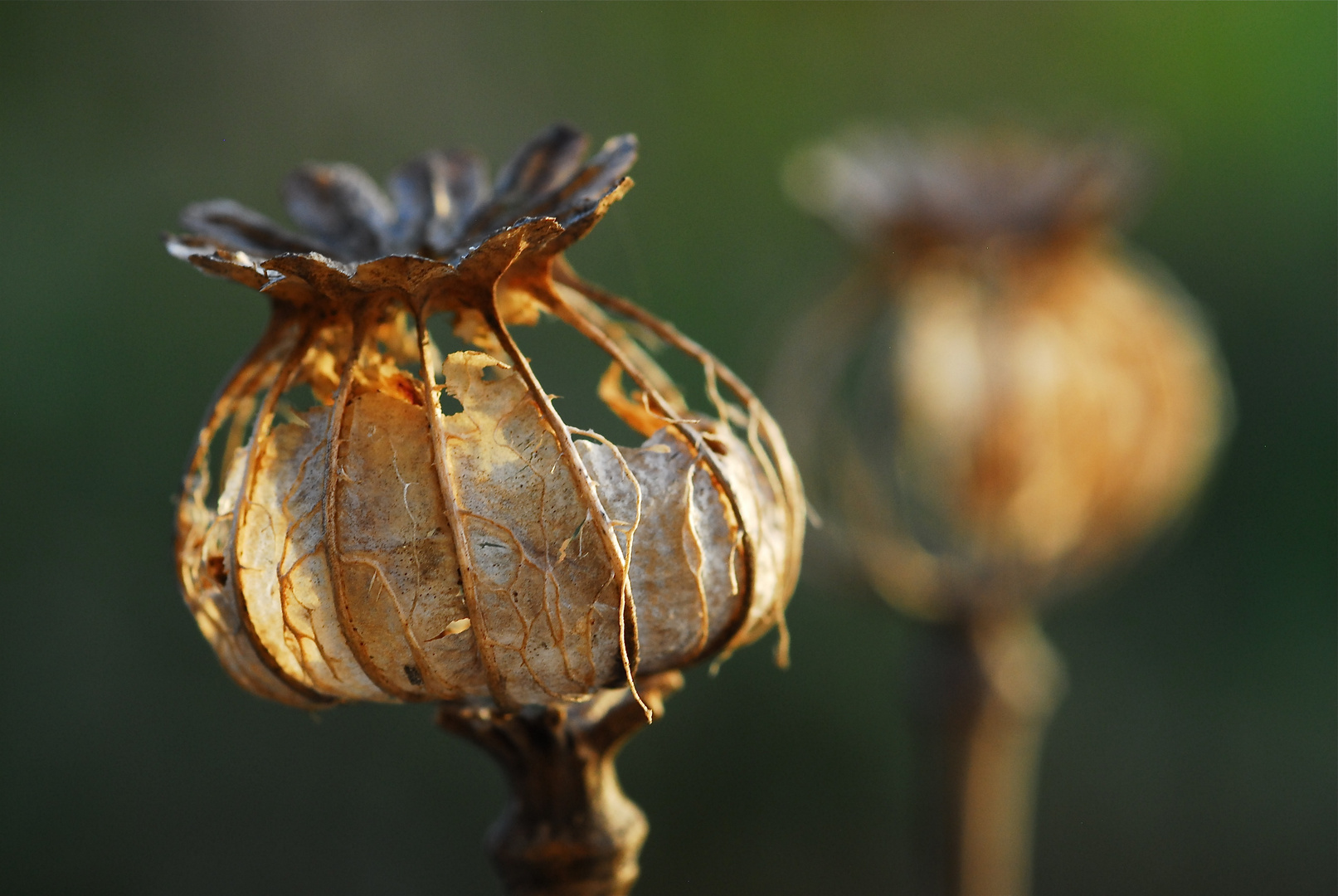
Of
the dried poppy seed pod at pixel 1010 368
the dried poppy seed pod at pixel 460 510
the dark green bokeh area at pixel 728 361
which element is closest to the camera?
the dried poppy seed pod at pixel 460 510

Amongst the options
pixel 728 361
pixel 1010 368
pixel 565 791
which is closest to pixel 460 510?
pixel 565 791

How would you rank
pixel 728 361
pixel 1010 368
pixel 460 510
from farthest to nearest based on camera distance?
pixel 728 361 → pixel 1010 368 → pixel 460 510

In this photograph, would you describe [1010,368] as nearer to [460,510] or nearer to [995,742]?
[995,742]

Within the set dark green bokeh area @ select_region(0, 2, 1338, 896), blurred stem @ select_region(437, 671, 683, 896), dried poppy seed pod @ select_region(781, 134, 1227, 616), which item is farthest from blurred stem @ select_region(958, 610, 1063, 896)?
blurred stem @ select_region(437, 671, 683, 896)

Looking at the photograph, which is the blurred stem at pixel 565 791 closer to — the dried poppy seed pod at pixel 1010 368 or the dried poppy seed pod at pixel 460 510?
the dried poppy seed pod at pixel 460 510

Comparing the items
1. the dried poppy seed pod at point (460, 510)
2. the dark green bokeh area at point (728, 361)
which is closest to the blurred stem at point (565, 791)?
the dried poppy seed pod at point (460, 510)

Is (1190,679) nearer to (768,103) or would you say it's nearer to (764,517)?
(768,103)
